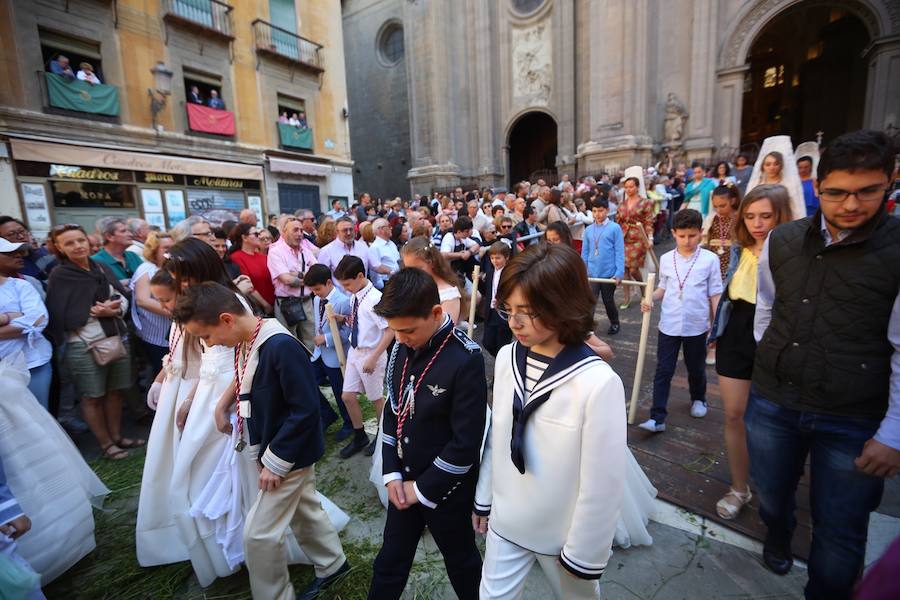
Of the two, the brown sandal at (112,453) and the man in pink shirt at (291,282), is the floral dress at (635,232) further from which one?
the brown sandal at (112,453)

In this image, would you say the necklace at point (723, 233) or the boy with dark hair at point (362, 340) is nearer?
the boy with dark hair at point (362, 340)

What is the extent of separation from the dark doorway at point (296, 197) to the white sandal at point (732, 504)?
53.6 feet

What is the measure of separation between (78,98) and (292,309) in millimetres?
→ 10970

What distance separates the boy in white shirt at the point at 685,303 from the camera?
3.47 meters

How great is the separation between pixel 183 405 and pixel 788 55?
1357 inches

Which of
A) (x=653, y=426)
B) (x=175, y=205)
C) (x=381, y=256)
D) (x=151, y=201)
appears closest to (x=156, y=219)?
(x=151, y=201)

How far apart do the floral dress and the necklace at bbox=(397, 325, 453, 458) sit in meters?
6.31

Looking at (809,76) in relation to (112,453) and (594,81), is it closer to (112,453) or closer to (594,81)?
(594,81)

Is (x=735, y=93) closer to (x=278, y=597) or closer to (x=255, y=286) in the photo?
(x=255, y=286)

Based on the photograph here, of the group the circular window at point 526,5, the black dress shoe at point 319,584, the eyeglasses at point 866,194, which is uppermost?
the circular window at point 526,5

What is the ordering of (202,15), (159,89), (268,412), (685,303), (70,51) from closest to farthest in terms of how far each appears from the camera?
(268,412) → (685,303) → (70,51) → (159,89) → (202,15)

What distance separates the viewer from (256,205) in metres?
15.8

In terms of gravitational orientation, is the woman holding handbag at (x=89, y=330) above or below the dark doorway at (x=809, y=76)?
below

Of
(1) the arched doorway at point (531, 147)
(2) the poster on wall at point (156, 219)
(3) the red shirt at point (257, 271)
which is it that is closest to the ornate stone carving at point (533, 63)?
(1) the arched doorway at point (531, 147)
